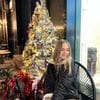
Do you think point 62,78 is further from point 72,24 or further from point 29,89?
point 72,24

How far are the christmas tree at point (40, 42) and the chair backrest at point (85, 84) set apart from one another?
0.80 metres

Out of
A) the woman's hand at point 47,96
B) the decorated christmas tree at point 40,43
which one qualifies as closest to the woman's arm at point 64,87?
the woman's hand at point 47,96

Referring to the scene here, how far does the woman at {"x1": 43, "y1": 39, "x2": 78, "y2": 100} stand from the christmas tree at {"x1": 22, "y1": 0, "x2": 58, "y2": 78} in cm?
98

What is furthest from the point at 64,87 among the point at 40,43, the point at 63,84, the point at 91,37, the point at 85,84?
the point at 40,43

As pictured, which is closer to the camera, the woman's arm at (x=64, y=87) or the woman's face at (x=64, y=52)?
the woman's arm at (x=64, y=87)

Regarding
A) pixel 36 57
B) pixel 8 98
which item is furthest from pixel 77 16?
pixel 8 98

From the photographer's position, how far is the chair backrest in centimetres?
244

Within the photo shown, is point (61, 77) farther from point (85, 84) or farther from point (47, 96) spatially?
point (85, 84)

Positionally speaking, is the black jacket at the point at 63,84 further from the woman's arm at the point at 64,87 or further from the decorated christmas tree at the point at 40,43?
the decorated christmas tree at the point at 40,43

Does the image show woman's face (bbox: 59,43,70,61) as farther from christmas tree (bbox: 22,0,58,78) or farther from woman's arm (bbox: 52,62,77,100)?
christmas tree (bbox: 22,0,58,78)

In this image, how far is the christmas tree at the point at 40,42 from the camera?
339cm

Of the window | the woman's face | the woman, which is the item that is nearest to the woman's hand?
the woman

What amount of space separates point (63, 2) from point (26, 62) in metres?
1.00

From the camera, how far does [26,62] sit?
140 inches
